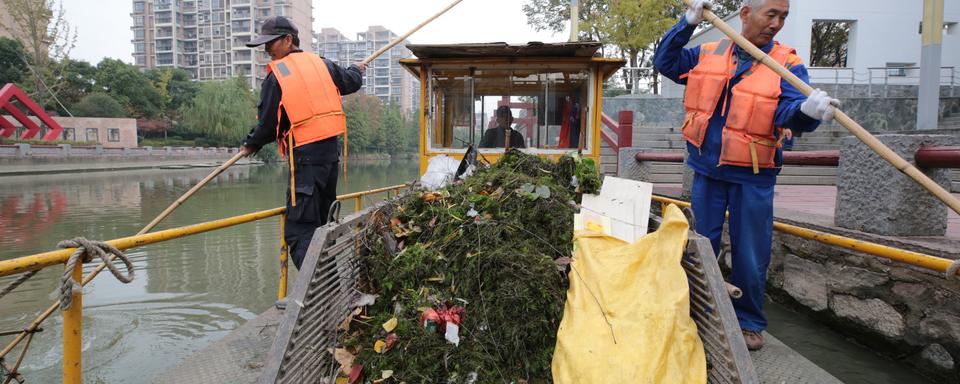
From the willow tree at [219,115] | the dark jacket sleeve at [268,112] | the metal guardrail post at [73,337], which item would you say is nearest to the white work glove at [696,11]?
the dark jacket sleeve at [268,112]

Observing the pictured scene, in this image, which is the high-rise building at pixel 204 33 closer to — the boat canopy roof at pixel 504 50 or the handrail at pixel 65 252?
the boat canopy roof at pixel 504 50

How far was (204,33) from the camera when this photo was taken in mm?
84062

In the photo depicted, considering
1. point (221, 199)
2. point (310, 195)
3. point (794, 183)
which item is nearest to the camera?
point (310, 195)

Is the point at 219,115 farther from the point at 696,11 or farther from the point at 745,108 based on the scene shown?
the point at 745,108

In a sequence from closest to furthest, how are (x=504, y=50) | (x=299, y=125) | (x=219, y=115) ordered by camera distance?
(x=299, y=125), (x=504, y=50), (x=219, y=115)

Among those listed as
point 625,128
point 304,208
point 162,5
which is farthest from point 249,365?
point 162,5

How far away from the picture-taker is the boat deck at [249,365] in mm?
2328

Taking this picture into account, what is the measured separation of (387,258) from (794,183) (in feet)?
29.2

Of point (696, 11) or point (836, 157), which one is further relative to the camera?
point (836, 157)

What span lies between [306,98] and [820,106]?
3016mm

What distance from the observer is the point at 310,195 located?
333 centimetres

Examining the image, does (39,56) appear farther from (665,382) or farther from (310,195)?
(665,382)

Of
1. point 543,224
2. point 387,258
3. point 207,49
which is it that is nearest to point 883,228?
point 543,224

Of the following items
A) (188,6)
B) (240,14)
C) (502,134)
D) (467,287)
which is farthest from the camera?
(188,6)
